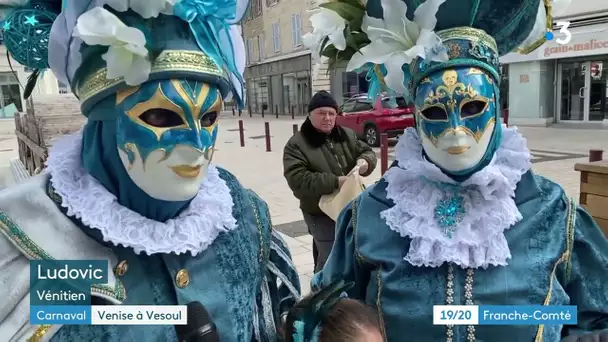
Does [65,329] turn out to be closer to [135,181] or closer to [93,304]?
[93,304]

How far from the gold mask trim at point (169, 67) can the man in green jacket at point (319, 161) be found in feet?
6.82

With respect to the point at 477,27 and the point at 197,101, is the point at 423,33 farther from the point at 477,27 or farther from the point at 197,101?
the point at 197,101

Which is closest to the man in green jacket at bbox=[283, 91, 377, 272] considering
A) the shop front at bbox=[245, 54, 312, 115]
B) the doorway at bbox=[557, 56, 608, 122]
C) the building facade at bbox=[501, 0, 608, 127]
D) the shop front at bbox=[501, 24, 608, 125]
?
the building facade at bbox=[501, 0, 608, 127]

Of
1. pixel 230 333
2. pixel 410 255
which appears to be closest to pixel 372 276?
pixel 410 255

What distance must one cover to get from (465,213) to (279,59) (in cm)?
2596

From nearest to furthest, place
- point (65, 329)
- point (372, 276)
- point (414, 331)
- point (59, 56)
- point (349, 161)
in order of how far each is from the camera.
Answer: point (65, 329)
point (59, 56)
point (414, 331)
point (372, 276)
point (349, 161)

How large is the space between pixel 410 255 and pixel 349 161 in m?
2.06

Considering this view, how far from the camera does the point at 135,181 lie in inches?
51.9

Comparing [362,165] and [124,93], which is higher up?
[124,93]

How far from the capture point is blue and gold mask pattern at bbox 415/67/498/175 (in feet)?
5.07

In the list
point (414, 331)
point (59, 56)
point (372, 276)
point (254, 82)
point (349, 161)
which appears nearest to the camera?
point (59, 56)

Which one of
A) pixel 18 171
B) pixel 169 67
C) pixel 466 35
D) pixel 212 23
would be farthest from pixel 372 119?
pixel 169 67
